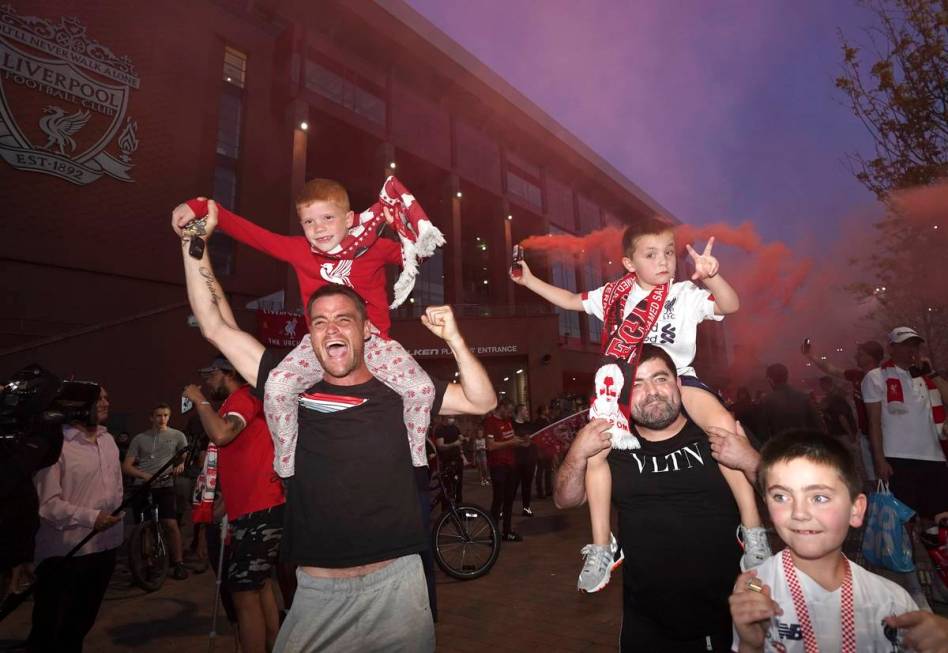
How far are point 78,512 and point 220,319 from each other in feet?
9.73

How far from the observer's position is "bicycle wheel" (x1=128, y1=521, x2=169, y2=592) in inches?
271

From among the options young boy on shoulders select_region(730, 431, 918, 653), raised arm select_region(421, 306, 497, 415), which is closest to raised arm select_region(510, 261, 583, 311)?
raised arm select_region(421, 306, 497, 415)

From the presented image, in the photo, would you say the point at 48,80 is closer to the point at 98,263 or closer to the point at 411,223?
the point at 98,263

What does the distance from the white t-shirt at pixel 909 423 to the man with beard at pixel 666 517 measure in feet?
12.5

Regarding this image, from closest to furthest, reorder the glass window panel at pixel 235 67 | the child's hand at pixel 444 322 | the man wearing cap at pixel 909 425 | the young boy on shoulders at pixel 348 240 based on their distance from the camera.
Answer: the child's hand at pixel 444 322, the young boy on shoulders at pixel 348 240, the man wearing cap at pixel 909 425, the glass window panel at pixel 235 67

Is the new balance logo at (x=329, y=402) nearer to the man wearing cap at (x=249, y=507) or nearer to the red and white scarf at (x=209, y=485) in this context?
the man wearing cap at (x=249, y=507)

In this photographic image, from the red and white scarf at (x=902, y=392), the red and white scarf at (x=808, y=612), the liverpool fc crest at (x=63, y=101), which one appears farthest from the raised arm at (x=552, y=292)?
the liverpool fc crest at (x=63, y=101)

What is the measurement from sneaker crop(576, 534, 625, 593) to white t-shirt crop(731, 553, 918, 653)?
845mm

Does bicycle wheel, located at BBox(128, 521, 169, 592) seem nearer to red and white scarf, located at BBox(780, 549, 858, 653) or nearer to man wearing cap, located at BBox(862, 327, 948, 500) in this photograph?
red and white scarf, located at BBox(780, 549, 858, 653)

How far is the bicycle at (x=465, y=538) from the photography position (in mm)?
7086

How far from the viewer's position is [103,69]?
57.6 ft

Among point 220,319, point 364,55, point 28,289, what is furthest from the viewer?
point 364,55

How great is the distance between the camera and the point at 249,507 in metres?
4.11

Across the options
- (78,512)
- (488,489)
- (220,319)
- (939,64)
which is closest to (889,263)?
(939,64)
